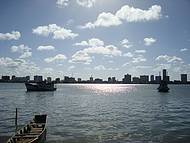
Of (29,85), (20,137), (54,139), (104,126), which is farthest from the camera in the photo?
(29,85)

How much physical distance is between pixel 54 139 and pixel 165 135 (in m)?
14.4

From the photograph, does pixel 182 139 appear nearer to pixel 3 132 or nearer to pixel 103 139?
pixel 103 139

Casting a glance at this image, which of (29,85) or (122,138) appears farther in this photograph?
(29,85)

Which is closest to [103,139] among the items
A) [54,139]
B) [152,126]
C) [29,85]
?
[54,139]

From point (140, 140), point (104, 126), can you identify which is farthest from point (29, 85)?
point (140, 140)

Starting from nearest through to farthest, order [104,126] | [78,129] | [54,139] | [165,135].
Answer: [54,139], [165,135], [78,129], [104,126]

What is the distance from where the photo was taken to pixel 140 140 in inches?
1399

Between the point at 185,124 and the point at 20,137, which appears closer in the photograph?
the point at 20,137

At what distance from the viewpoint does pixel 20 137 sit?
30062mm

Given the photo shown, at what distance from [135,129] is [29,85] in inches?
5264

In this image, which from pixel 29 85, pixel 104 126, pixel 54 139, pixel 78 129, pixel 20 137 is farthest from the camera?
pixel 29 85

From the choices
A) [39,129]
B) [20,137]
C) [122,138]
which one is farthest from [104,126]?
[20,137]

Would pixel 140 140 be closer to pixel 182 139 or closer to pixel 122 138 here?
pixel 122 138

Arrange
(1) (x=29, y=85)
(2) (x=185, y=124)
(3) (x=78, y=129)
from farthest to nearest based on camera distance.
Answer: (1) (x=29, y=85) < (2) (x=185, y=124) < (3) (x=78, y=129)
